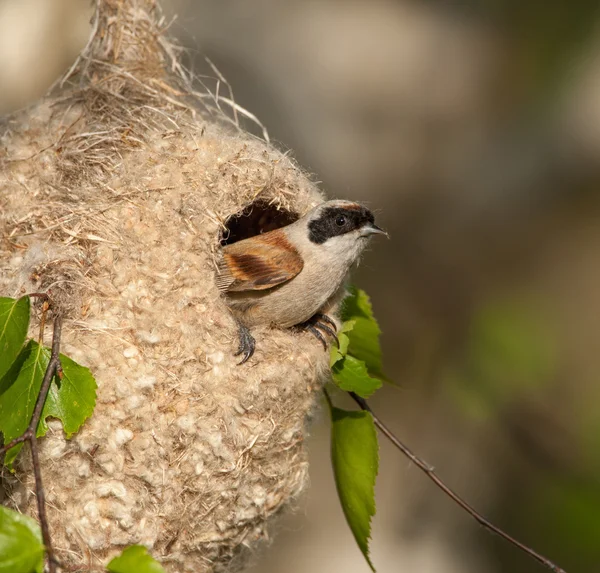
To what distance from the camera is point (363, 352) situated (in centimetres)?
311

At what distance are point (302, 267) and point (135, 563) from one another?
1561mm

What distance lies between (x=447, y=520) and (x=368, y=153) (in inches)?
135

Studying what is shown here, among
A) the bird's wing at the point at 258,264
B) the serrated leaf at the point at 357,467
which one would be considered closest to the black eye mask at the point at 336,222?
the bird's wing at the point at 258,264

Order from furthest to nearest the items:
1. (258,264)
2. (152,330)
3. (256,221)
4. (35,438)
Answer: (256,221) → (258,264) → (152,330) → (35,438)

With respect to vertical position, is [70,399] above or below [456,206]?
below

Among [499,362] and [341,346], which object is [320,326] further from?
[499,362]

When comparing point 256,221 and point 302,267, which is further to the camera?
point 256,221

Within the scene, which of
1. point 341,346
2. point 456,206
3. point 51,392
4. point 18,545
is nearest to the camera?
point 18,545

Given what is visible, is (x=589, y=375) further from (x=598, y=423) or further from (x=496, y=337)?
(x=496, y=337)

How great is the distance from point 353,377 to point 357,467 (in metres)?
0.33

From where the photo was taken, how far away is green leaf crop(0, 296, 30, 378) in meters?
2.15

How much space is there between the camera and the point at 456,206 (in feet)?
22.0

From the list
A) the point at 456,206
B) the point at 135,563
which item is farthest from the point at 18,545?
the point at 456,206

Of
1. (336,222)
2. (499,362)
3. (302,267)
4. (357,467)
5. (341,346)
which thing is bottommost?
(499,362)
